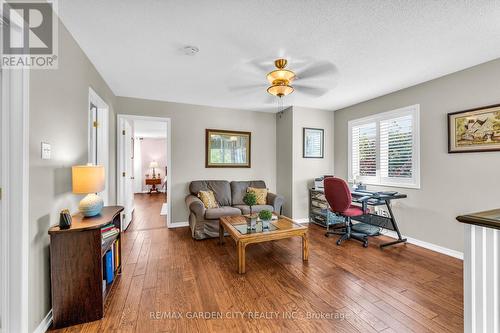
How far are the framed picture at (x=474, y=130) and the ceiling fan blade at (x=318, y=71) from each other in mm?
1706

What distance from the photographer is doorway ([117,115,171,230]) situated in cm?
391

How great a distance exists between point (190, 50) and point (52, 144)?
1.53 meters

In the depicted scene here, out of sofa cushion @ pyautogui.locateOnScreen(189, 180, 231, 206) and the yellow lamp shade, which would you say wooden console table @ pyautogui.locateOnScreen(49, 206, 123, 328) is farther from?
sofa cushion @ pyautogui.locateOnScreen(189, 180, 231, 206)

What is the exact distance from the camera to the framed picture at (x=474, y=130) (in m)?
2.43

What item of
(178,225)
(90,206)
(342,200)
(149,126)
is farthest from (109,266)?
(149,126)

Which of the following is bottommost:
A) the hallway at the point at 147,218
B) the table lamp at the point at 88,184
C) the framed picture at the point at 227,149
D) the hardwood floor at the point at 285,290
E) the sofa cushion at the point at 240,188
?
the hardwood floor at the point at 285,290

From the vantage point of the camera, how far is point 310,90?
341 centimetres

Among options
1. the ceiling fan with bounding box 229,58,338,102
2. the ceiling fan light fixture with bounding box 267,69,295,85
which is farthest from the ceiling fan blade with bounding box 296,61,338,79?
the ceiling fan light fixture with bounding box 267,69,295,85

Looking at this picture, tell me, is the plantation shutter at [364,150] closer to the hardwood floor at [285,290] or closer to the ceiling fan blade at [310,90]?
the ceiling fan blade at [310,90]

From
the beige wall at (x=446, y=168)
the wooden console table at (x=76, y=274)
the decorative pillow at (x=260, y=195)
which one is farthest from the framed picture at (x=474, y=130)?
the wooden console table at (x=76, y=274)

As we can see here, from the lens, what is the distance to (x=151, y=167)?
29.3 ft

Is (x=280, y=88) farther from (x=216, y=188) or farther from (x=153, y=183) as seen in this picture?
(x=153, y=183)

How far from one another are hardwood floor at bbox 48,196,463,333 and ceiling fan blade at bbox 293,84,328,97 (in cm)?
240

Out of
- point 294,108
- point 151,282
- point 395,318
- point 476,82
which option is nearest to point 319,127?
point 294,108
